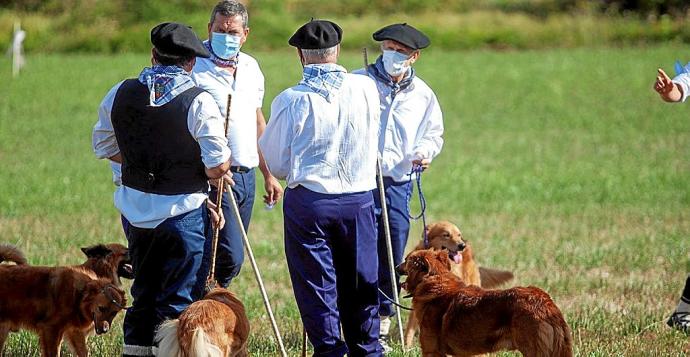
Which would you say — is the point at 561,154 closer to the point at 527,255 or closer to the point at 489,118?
the point at 489,118

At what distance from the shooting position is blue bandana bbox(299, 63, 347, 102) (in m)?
6.16

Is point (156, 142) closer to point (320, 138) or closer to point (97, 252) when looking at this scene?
point (320, 138)

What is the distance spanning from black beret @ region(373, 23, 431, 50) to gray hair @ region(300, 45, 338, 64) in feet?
5.52

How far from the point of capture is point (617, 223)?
1389cm

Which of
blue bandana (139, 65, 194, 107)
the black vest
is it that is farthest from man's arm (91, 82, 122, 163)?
blue bandana (139, 65, 194, 107)

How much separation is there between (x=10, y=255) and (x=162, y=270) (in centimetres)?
204

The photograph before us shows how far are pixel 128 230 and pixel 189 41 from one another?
125 centimetres

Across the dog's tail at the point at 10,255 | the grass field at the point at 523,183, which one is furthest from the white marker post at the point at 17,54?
the dog's tail at the point at 10,255

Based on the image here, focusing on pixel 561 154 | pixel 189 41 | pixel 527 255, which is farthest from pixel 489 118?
pixel 189 41

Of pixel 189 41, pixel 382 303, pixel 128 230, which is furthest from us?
pixel 382 303

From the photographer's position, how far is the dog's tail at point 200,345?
227 inches

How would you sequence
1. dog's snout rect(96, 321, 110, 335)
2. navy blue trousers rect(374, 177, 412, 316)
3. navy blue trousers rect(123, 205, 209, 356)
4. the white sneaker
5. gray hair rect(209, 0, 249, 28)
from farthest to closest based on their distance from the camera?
navy blue trousers rect(374, 177, 412, 316) → the white sneaker → gray hair rect(209, 0, 249, 28) → dog's snout rect(96, 321, 110, 335) → navy blue trousers rect(123, 205, 209, 356)

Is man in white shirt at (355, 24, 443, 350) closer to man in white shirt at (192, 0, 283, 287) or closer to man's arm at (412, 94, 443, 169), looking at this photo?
man's arm at (412, 94, 443, 169)

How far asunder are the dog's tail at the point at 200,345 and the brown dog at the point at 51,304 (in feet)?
4.75
